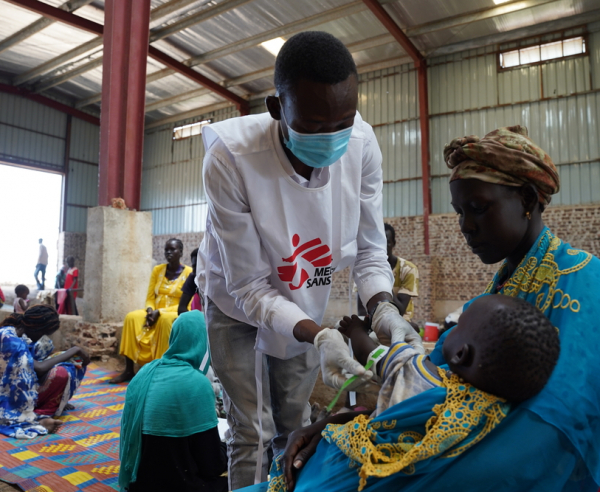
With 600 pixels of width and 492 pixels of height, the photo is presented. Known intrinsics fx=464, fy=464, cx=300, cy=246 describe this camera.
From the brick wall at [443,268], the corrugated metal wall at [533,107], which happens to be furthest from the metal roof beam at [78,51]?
the brick wall at [443,268]

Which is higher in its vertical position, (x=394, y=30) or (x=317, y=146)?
(x=394, y=30)

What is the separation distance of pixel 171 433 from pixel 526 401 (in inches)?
71.1

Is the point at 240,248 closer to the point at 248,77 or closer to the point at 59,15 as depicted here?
the point at 59,15

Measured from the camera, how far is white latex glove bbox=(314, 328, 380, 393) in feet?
4.00

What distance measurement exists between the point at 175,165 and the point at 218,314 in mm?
14357

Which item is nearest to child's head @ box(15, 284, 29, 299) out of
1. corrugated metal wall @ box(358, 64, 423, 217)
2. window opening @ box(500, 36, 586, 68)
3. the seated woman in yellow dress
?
the seated woman in yellow dress

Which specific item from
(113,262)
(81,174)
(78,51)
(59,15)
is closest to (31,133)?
(81,174)

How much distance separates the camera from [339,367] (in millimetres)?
1305

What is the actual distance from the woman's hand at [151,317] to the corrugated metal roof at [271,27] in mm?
A: 6629

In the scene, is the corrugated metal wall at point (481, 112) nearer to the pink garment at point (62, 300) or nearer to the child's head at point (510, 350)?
the pink garment at point (62, 300)

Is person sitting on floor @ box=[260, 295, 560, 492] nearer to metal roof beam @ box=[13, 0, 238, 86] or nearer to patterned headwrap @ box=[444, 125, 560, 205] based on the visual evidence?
patterned headwrap @ box=[444, 125, 560, 205]

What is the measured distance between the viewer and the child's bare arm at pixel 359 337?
1.37 meters

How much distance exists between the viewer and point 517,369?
3.34 feet

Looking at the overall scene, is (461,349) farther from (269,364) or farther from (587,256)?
(269,364)
